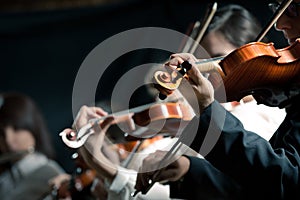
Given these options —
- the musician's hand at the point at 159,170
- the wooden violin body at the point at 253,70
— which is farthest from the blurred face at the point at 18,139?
the wooden violin body at the point at 253,70

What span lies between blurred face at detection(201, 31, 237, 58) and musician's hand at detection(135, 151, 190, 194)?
0.37m

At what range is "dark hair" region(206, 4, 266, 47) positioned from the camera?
4.50 feet

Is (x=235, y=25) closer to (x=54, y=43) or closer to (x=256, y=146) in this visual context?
(x=256, y=146)

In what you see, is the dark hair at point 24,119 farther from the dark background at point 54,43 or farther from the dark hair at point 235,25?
the dark hair at point 235,25

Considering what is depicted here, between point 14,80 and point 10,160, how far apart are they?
890 mm

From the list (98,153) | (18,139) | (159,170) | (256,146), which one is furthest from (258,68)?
(18,139)

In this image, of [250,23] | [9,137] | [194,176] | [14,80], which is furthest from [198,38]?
[14,80]

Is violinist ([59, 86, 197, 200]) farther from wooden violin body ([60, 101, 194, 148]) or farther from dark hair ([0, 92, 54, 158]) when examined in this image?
dark hair ([0, 92, 54, 158])

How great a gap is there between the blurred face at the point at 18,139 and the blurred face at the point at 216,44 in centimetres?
97

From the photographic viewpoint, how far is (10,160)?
2.10m

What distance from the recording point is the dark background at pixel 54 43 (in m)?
2.73

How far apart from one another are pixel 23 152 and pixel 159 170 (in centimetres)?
120

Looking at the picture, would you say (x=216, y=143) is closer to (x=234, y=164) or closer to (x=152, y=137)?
(x=234, y=164)

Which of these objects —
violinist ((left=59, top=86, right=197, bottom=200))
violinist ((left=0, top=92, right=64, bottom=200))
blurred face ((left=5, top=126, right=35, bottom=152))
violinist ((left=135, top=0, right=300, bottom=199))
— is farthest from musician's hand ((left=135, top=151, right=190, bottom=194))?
blurred face ((left=5, top=126, right=35, bottom=152))
